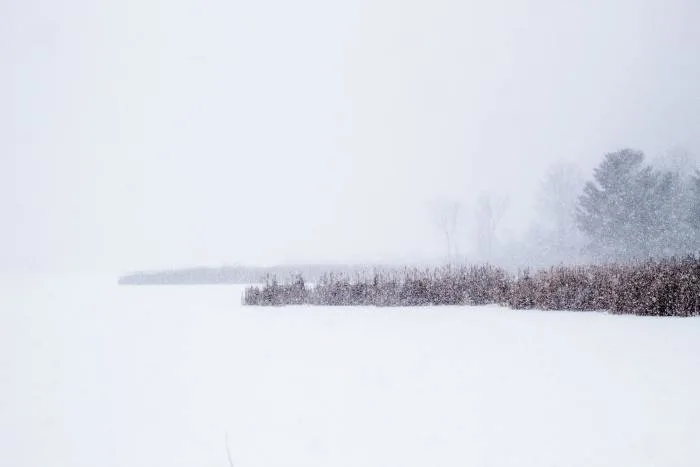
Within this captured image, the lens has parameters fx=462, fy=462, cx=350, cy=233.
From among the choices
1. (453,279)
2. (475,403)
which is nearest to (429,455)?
(475,403)

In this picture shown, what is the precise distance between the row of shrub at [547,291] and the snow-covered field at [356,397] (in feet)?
8.50


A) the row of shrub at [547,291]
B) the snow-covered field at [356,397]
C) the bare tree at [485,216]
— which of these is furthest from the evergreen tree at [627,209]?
the snow-covered field at [356,397]

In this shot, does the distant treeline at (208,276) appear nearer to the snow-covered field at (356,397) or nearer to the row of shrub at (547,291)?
the row of shrub at (547,291)

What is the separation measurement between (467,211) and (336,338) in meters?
68.7

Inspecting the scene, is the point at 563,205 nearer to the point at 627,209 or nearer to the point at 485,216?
the point at 485,216

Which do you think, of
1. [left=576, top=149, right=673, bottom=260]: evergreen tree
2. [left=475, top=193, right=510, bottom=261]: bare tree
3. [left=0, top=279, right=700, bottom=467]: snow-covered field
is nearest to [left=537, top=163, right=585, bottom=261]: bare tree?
[left=475, top=193, right=510, bottom=261]: bare tree

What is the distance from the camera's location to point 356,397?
538 centimetres

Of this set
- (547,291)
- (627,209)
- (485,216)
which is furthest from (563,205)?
(547,291)

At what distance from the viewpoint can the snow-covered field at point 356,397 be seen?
156 inches

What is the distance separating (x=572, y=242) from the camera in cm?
4603

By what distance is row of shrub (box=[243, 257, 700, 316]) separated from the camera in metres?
12.5

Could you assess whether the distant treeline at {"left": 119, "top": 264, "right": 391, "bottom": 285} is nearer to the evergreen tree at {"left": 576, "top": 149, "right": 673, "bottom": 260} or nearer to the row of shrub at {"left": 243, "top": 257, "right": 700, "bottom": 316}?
the evergreen tree at {"left": 576, "top": 149, "right": 673, "bottom": 260}

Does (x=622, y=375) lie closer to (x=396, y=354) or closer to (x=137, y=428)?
(x=396, y=354)

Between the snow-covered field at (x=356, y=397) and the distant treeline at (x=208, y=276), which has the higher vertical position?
the snow-covered field at (x=356, y=397)
